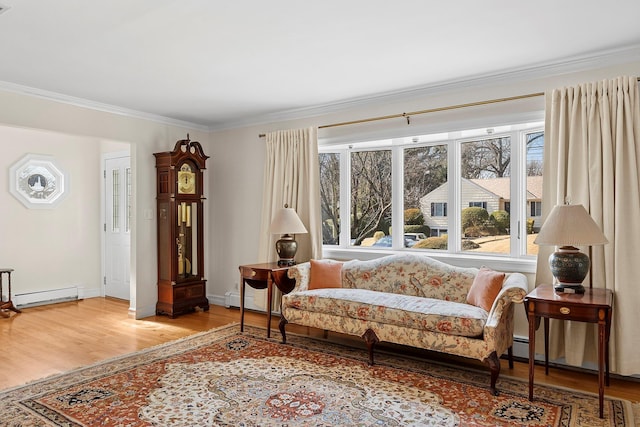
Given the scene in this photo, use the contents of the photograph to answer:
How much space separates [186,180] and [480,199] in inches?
134

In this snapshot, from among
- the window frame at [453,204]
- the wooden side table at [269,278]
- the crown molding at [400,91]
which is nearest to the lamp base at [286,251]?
the wooden side table at [269,278]

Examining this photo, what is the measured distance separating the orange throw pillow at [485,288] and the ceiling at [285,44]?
1698 millimetres

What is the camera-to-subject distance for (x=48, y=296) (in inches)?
238

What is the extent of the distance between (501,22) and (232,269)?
4221 millimetres

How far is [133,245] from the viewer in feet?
17.0

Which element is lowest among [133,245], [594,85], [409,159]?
[133,245]

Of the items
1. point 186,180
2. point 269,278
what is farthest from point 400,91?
point 186,180

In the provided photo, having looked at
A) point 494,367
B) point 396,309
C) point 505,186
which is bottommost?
point 494,367

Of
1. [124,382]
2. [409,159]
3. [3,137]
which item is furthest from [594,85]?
[3,137]

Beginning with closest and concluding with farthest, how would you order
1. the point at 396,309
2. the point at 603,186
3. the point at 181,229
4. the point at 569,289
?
→ the point at 569,289 < the point at 603,186 < the point at 396,309 < the point at 181,229

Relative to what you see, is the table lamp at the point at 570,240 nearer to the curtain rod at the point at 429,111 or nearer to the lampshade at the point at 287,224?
the curtain rod at the point at 429,111

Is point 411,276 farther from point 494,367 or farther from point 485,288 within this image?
point 494,367

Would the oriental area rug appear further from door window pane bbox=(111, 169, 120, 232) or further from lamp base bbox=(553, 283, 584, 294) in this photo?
door window pane bbox=(111, 169, 120, 232)

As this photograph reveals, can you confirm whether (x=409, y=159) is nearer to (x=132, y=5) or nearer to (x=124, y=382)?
(x=132, y=5)
